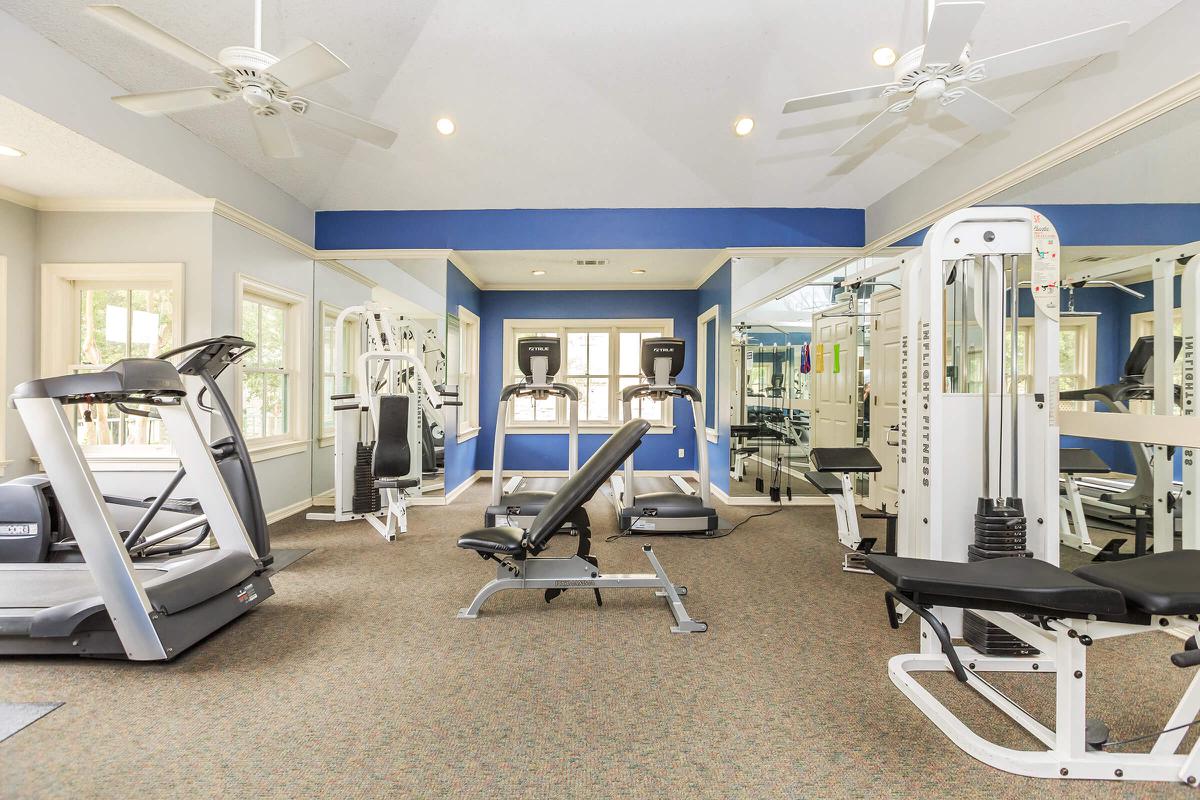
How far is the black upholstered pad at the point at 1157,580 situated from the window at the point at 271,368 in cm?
503

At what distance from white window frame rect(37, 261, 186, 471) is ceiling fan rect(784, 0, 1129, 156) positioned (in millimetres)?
4216

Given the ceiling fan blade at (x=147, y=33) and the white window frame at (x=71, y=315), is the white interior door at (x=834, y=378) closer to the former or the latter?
the ceiling fan blade at (x=147, y=33)

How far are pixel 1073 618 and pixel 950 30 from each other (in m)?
2.09

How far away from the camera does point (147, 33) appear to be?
2.03 m

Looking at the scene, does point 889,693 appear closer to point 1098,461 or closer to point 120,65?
point 1098,461

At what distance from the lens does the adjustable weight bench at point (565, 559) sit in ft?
8.16

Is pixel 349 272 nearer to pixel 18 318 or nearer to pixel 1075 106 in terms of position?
pixel 18 318

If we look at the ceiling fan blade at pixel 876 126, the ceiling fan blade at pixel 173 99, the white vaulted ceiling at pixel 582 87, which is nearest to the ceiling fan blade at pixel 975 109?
the ceiling fan blade at pixel 876 126

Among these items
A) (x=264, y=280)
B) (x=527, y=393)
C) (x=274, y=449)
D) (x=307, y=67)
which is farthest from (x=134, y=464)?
(x=307, y=67)

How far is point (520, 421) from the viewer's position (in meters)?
7.26

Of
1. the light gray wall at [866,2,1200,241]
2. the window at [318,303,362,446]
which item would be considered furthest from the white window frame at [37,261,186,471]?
the light gray wall at [866,2,1200,241]

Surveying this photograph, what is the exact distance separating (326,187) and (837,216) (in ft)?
15.6

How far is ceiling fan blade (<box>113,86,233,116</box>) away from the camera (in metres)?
2.49

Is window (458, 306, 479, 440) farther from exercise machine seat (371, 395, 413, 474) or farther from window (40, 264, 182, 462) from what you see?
window (40, 264, 182, 462)
